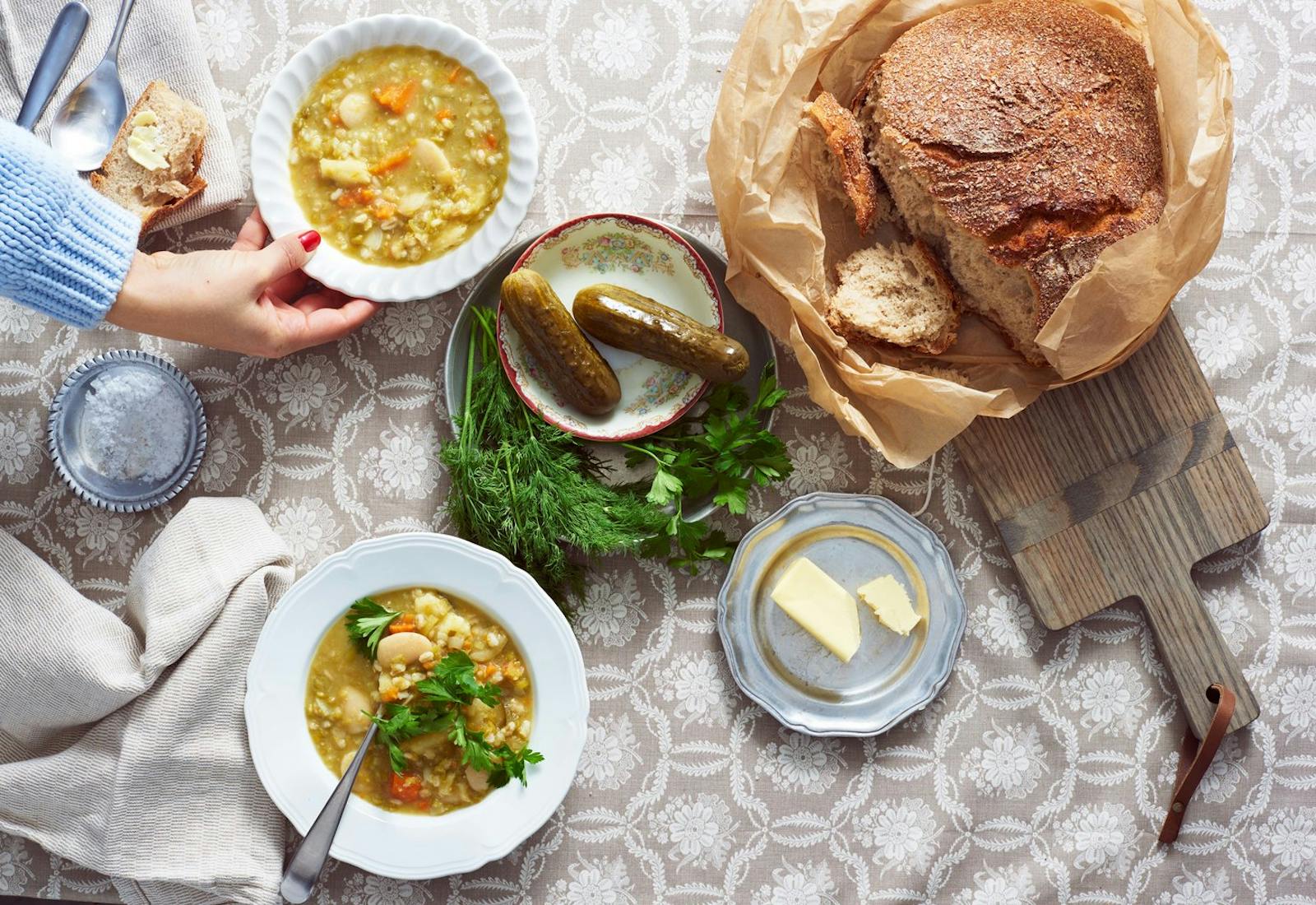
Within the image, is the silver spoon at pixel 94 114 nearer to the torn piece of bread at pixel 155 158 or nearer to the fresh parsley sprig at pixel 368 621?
the torn piece of bread at pixel 155 158

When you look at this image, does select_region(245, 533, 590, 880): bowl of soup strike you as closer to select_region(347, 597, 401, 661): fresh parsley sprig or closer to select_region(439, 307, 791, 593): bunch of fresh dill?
select_region(347, 597, 401, 661): fresh parsley sprig

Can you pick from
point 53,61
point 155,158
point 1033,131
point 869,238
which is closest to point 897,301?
Result: point 869,238

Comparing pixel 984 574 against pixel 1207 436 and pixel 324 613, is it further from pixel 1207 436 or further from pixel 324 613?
pixel 324 613

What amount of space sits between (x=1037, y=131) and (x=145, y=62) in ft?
7.14

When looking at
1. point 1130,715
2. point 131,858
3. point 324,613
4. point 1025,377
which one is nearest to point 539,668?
point 324,613

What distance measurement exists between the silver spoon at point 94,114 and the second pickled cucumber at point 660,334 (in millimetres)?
1271

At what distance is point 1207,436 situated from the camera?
8.10ft

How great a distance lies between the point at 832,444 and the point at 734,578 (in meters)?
0.44

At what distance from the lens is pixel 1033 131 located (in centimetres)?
211

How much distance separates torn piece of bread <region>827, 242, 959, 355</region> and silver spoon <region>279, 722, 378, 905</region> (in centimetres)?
155

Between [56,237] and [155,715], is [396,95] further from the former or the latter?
[155,715]

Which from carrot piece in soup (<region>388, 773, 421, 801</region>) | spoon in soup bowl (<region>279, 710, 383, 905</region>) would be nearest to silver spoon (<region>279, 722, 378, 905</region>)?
spoon in soup bowl (<region>279, 710, 383, 905</region>)

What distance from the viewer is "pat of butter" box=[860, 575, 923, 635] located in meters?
2.47

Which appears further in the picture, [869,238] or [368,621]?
[869,238]
